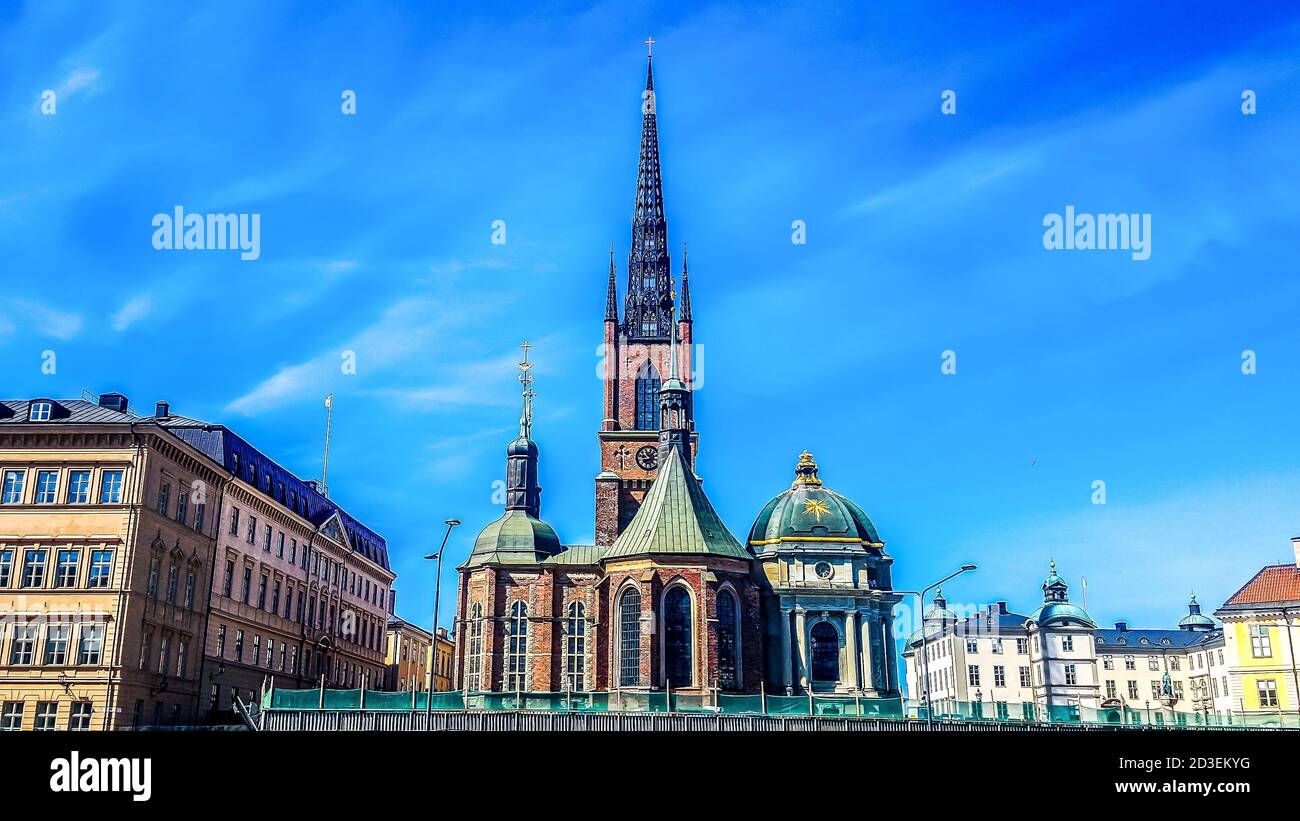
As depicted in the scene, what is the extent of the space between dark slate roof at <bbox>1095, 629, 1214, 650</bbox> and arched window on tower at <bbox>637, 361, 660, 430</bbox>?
205ft

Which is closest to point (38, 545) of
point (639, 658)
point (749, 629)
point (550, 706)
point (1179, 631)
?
point (550, 706)

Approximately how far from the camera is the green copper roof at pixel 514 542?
69.5 meters

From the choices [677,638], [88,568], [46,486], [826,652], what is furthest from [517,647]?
[46,486]

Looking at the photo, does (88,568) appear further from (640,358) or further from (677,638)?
(640,358)

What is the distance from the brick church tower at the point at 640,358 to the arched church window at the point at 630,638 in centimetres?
1239

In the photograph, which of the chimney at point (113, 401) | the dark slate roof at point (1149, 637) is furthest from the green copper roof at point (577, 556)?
the dark slate roof at point (1149, 637)

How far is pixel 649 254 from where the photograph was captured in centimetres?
9406

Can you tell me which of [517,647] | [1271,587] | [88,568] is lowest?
[517,647]

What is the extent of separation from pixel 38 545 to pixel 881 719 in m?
36.8

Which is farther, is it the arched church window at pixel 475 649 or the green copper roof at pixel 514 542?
the green copper roof at pixel 514 542

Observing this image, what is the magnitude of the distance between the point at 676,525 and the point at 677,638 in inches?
255

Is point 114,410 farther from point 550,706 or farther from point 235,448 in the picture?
point 550,706

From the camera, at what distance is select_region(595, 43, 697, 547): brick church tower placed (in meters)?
79.9

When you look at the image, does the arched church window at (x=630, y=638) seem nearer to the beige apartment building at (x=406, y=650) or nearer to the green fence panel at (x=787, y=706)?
the green fence panel at (x=787, y=706)
